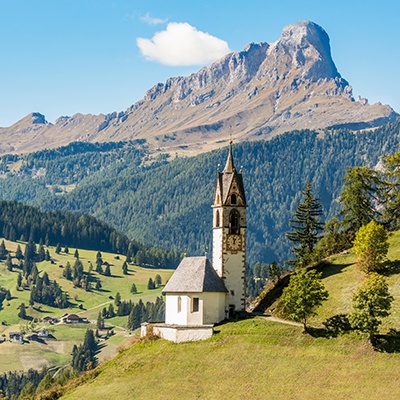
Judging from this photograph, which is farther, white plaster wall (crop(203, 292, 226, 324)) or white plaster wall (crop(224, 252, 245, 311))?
white plaster wall (crop(224, 252, 245, 311))

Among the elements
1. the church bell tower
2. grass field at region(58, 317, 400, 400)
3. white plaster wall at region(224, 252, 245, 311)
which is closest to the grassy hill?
grass field at region(58, 317, 400, 400)

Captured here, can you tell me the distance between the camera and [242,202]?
114 meters

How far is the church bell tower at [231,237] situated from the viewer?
11019cm

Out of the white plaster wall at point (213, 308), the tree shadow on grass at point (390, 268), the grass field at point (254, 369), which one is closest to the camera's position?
the grass field at point (254, 369)

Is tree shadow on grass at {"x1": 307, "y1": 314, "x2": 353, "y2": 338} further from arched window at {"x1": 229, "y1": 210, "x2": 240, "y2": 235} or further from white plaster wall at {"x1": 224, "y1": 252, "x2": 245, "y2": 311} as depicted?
arched window at {"x1": 229, "y1": 210, "x2": 240, "y2": 235}

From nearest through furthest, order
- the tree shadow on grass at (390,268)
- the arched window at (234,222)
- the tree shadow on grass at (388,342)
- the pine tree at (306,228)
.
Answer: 1. the tree shadow on grass at (388,342)
2. the tree shadow on grass at (390,268)
3. the arched window at (234,222)
4. the pine tree at (306,228)

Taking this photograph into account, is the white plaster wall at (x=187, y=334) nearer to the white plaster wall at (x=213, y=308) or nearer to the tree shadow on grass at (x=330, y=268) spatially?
the white plaster wall at (x=213, y=308)

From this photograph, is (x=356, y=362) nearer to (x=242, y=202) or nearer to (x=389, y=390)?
(x=389, y=390)

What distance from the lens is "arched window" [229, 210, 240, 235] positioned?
112562mm

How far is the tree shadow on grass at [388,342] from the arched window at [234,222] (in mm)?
29558

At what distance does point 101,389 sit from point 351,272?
35.5m

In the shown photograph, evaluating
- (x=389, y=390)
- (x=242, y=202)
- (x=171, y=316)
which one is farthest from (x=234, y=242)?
(x=389, y=390)

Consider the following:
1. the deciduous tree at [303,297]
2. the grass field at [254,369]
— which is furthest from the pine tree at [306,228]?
the deciduous tree at [303,297]

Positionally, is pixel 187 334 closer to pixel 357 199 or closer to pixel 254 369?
pixel 254 369
